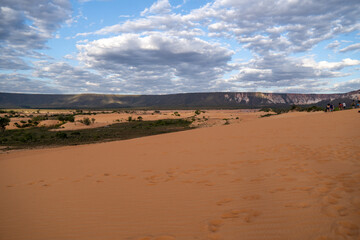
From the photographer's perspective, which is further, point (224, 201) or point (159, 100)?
point (159, 100)

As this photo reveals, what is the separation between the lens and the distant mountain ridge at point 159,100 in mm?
159550

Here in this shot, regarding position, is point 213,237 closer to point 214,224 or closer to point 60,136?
point 214,224

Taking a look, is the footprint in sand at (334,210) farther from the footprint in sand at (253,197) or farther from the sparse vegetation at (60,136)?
the sparse vegetation at (60,136)

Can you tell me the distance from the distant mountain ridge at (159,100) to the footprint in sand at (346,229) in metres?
153

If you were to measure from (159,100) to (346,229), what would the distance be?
180059 millimetres

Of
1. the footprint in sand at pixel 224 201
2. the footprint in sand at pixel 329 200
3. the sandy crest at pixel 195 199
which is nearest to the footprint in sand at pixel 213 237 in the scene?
the sandy crest at pixel 195 199

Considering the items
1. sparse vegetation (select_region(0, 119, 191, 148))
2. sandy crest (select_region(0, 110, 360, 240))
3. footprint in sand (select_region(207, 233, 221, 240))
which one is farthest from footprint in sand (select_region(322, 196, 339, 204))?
sparse vegetation (select_region(0, 119, 191, 148))

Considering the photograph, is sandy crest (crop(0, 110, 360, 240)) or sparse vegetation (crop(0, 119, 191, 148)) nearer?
sandy crest (crop(0, 110, 360, 240))

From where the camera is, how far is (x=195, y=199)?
4215 millimetres

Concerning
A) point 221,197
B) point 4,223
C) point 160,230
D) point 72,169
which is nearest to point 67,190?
point 4,223

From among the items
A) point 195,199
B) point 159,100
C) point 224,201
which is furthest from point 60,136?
point 159,100

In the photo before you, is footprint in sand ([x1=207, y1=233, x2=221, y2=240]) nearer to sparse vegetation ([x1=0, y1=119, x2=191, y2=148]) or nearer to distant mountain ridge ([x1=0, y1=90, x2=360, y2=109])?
sparse vegetation ([x1=0, y1=119, x2=191, y2=148])

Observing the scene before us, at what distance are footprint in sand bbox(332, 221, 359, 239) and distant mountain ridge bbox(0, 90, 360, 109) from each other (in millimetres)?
152544

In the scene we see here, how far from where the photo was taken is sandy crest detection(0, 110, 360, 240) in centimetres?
304
